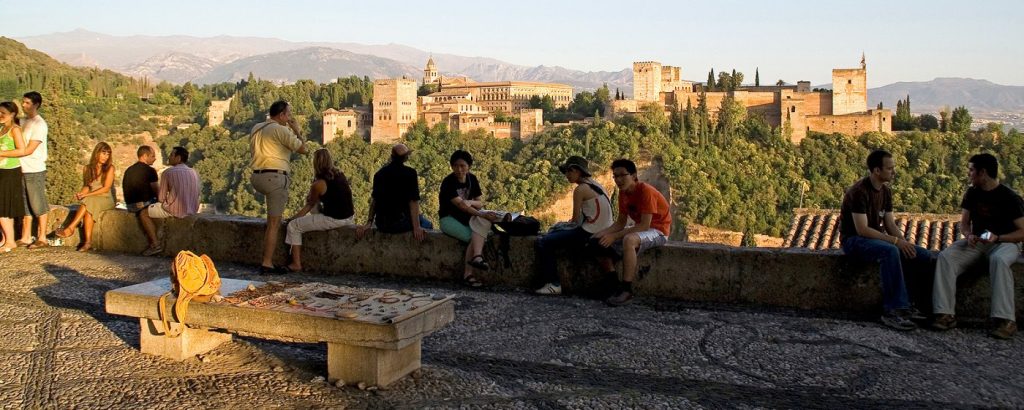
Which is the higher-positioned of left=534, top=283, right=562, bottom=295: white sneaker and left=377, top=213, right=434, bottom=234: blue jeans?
left=377, top=213, right=434, bottom=234: blue jeans

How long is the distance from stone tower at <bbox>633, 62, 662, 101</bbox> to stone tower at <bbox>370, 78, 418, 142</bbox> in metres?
20.9

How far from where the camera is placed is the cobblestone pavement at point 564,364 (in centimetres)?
401

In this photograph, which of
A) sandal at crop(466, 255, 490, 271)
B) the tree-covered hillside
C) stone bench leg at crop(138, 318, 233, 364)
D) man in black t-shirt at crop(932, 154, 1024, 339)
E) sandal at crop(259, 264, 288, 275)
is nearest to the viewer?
stone bench leg at crop(138, 318, 233, 364)

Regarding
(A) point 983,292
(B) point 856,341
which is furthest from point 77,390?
(A) point 983,292

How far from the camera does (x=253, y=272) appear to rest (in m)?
7.48

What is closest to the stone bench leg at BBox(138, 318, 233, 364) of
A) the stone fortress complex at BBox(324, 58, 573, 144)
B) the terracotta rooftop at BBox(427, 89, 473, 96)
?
the stone fortress complex at BBox(324, 58, 573, 144)

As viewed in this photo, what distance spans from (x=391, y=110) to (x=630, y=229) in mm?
75113

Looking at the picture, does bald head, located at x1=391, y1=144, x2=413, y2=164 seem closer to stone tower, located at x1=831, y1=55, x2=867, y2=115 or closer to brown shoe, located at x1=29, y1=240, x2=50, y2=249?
brown shoe, located at x1=29, y1=240, x2=50, y2=249

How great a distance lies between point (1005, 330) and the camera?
5.34 m

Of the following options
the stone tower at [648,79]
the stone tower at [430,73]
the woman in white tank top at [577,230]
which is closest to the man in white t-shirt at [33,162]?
the woman in white tank top at [577,230]

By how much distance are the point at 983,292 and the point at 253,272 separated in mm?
5575

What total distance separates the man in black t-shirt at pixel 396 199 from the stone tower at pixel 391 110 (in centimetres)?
7233

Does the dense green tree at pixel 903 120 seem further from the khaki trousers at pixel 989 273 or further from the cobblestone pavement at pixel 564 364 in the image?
Result: the cobblestone pavement at pixel 564 364

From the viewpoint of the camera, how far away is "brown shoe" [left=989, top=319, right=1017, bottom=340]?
5336 millimetres
